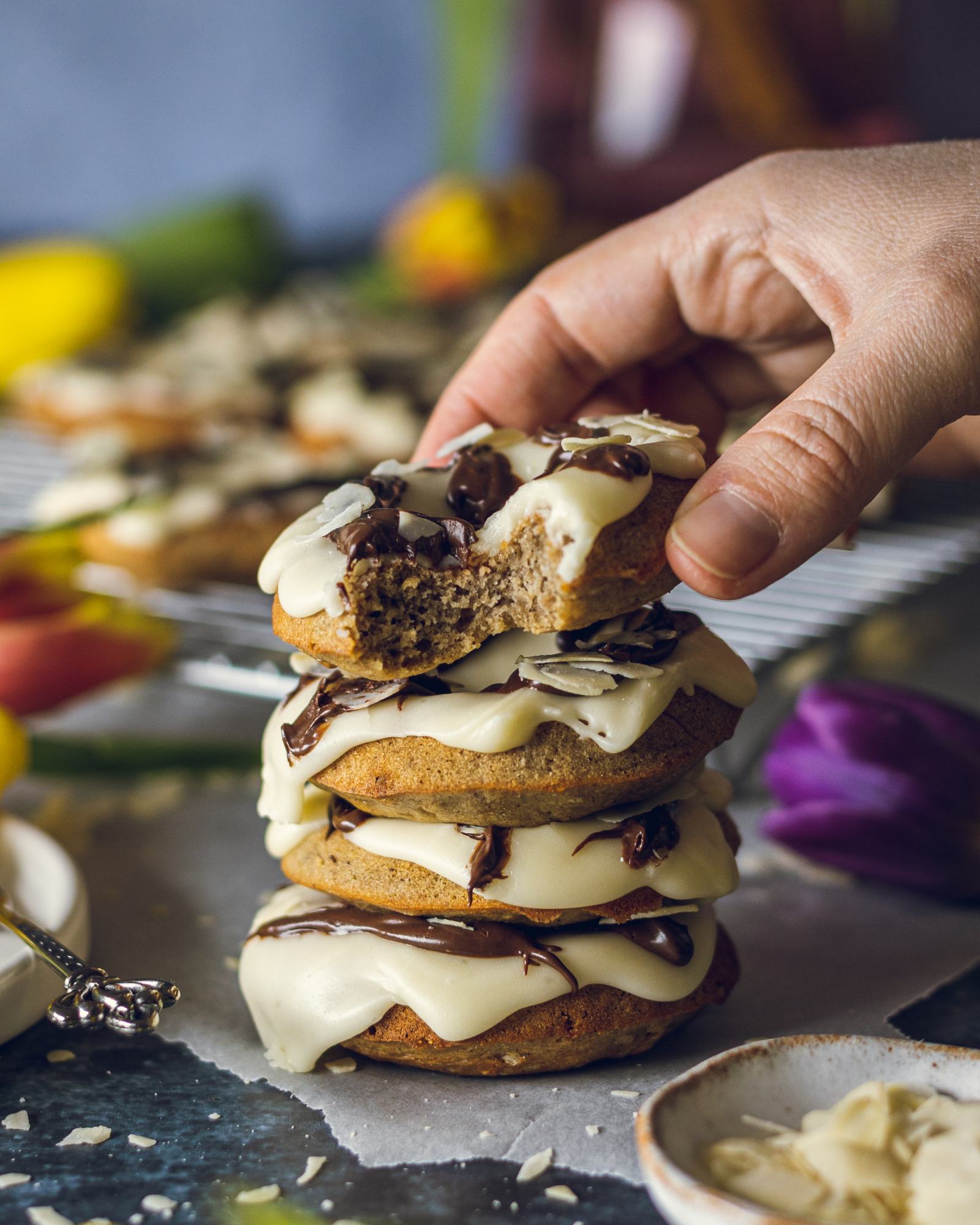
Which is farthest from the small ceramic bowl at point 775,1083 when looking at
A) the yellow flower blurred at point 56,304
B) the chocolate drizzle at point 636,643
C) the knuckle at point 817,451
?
the yellow flower blurred at point 56,304

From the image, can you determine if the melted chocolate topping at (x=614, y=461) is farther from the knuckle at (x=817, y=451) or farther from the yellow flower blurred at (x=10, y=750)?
the yellow flower blurred at (x=10, y=750)

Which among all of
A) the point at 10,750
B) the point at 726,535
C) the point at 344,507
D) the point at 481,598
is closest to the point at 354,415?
the point at 10,750

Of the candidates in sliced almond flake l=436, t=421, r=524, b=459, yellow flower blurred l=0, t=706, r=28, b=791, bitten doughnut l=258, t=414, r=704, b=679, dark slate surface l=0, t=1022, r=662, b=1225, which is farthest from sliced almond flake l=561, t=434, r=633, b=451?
yellow flower blurred l=0, t=706, r=28, b=791

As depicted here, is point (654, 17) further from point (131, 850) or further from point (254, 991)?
point (254, 991)

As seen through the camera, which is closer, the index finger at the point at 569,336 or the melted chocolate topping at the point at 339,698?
the melted chocolate topping at the point at 339,698

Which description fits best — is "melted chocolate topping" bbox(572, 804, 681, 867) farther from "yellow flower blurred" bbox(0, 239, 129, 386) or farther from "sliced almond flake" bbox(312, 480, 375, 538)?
"yellow flower blurred" bbox(0, 239, 129, 386)

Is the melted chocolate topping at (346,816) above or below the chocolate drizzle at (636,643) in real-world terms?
below

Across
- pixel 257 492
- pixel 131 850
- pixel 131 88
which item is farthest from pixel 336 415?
pixel 131 88
